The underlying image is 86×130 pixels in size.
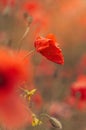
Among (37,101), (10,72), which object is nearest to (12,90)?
(10,72)

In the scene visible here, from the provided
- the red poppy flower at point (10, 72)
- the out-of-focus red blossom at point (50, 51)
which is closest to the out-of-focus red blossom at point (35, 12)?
the out-of-focus red blossom at point (50, 51)

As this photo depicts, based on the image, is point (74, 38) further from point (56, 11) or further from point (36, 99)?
point (36, 99)

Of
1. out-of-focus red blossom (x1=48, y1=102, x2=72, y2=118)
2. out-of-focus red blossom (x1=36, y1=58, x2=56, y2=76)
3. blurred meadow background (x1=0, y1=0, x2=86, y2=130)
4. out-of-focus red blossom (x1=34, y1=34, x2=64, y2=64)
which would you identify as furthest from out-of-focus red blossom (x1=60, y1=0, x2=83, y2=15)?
out-of-focus red blossom (x1=34, y1=34, x2=64, y2=64)

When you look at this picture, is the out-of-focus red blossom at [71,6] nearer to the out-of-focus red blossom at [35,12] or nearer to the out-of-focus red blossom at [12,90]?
the out-of-focus red blossom at [35,12]

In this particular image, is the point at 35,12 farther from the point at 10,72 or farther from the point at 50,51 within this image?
the point at 10,72

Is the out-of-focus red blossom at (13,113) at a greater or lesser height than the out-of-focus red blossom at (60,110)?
greater
